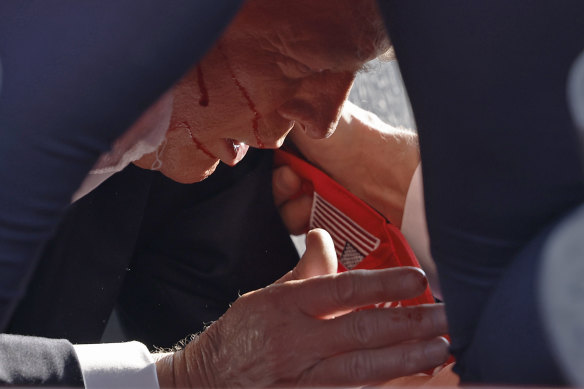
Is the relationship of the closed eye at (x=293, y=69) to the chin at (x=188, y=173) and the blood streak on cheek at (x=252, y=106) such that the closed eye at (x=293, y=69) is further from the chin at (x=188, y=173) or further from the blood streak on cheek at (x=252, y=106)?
the chin at (x=188, y=173)

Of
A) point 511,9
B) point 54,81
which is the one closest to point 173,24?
point 54,81

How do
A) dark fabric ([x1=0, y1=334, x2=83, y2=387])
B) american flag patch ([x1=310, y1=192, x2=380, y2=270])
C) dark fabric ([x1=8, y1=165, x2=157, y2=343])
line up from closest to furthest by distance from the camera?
dark fabric ([x1=0, y1=334, x2=83, y2=387])
dark fabric ([x1=8, y1=165, x2=157, y2=343])
american flag patch ([x1=310, y1=192, x2=380, y2=270])

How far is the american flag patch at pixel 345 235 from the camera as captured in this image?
3.19 ft

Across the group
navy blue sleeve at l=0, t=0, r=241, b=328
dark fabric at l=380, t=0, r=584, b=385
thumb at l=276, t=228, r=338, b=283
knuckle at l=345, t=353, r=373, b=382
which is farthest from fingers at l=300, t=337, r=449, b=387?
navy blue sleeve at l=0, t=0, r=241, b=328

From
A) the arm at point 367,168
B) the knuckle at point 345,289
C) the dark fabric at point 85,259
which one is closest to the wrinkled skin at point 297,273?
the knuckle at point 345,289

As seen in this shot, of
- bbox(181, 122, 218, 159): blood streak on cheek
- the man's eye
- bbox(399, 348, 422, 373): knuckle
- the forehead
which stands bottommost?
bbox(399, 348, 422, 373): knuckle

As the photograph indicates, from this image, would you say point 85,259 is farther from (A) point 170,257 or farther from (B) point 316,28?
(B) point 316,28

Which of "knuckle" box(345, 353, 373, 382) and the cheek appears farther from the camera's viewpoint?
the cheek

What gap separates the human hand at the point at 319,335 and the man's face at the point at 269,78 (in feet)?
0.42

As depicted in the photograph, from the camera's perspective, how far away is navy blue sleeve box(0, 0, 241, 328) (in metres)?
0.37

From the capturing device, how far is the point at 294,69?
24.8 inches

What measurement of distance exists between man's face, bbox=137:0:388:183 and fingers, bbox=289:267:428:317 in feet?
0.53

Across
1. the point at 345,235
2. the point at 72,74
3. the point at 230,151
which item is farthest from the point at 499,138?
the point at 345,235

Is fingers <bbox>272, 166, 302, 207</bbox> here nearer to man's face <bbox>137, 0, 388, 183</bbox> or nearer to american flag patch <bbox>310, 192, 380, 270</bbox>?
american flag patch <bbox>310, 192, 380, 270</bbox>
